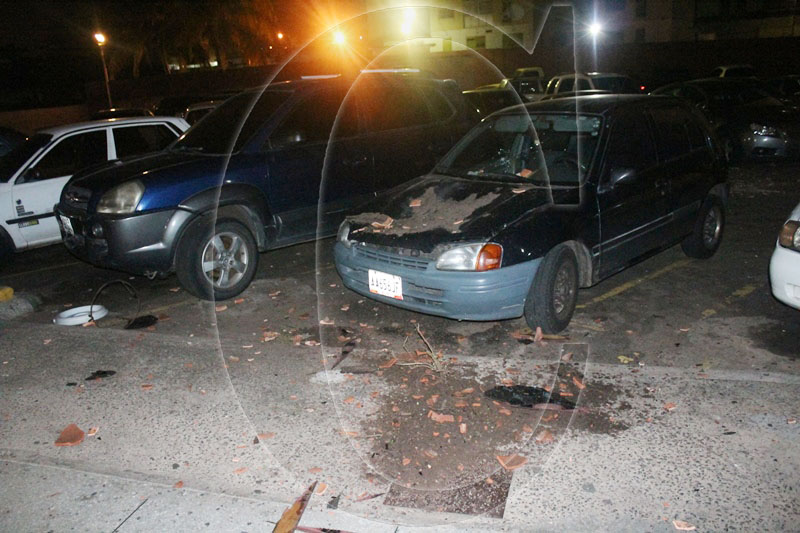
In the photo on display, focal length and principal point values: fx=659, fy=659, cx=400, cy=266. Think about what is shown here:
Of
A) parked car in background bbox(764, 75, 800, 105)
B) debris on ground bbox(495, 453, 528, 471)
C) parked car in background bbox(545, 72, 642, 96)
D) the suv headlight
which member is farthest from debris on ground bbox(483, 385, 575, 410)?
parked car in background bbox(545, 72, 642, 96)

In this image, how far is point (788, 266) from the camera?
15.9 ft

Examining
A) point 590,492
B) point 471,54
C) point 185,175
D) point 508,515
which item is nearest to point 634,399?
point 590,492

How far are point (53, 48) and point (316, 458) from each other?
159 feet

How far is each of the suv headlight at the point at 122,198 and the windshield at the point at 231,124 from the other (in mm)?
961

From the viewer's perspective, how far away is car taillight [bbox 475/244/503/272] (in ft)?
15.5

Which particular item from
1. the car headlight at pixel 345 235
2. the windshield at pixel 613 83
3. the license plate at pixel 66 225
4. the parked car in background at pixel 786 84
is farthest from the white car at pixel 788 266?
the windshield at pixel 613 83

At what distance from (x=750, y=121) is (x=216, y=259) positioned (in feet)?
34.6

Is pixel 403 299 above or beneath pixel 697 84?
beneath

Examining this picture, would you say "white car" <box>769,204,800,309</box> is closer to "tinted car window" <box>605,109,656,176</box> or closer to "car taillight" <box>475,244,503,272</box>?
"tinted car window" <box>605,109,656,176</box>

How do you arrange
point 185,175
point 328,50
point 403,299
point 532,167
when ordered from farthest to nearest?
point 328,50, point 185,175, point 532,167, point 403,299

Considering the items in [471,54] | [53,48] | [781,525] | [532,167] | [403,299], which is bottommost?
[781,525]

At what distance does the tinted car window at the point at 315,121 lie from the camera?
6699 millimetres

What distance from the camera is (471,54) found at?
121 feet

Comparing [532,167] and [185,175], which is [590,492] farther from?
[185,175]
